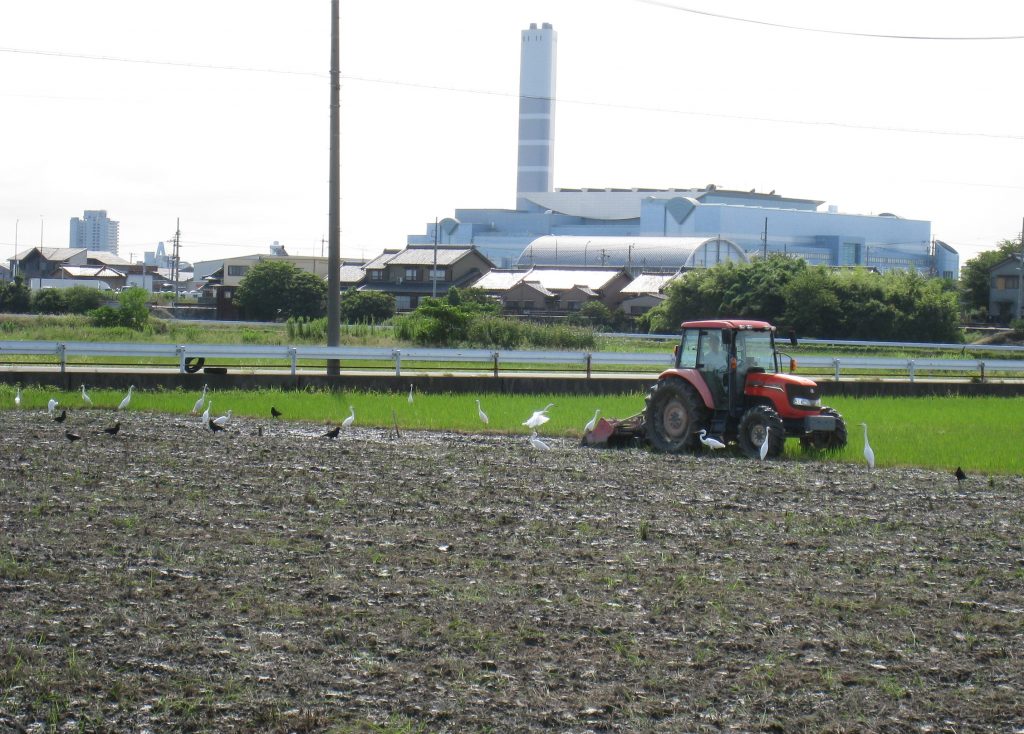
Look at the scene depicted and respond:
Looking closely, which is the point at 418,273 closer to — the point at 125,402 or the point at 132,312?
the point at 132,312

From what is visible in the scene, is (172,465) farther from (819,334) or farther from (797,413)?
(819,334)

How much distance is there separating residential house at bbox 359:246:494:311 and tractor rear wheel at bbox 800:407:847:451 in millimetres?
60287

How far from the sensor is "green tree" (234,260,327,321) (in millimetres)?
61438

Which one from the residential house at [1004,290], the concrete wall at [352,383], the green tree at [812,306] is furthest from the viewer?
the residential house at [1004,290]

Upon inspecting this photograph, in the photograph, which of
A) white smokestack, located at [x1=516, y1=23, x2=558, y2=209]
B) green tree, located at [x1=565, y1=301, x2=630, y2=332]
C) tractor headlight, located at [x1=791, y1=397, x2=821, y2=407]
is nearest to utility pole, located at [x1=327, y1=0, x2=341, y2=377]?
tractor headlight, located at [x1=791, y1=397, x2=821, y2=407]

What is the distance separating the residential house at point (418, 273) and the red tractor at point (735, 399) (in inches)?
2365

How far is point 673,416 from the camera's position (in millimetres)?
14336

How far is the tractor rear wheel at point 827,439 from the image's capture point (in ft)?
46.4

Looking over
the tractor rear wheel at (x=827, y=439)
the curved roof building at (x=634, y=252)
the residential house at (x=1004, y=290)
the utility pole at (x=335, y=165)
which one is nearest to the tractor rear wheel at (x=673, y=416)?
the tractor rear wheel at (x=827, y=439)

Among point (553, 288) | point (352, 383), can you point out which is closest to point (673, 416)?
point (352, 383)

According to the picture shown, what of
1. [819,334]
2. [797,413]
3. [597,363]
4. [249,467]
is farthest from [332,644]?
[819,334]

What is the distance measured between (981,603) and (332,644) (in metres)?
3.87

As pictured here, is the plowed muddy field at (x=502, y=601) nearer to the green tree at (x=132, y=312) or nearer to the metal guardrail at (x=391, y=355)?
the metal guardrail at (x=391, y=355)

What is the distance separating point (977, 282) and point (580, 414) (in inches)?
2168
